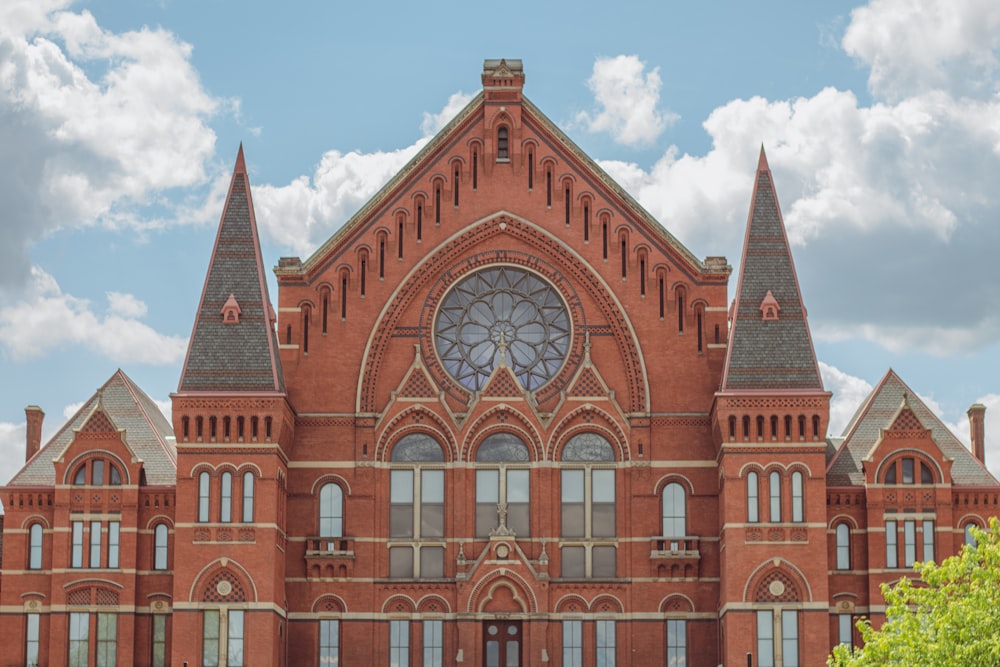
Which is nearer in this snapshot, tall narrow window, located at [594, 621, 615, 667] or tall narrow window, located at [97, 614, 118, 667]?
tall narrow window, located at [97, 614, 118, 667]

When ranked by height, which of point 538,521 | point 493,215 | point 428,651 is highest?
point 493,215

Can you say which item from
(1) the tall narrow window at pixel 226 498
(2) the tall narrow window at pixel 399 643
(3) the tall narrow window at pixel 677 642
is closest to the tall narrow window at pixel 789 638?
(3) the tall narrow window at pixel 677 642

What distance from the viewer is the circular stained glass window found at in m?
73.2

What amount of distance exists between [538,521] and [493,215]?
11909 mm

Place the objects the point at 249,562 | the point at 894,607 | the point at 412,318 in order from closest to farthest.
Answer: the point at 894,607
the point at 249,562
the point at 412,318

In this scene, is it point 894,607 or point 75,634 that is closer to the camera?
point 894,607

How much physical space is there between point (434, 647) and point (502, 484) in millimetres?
6555

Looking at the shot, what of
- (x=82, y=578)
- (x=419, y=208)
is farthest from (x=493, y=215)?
(x=82, y=578)

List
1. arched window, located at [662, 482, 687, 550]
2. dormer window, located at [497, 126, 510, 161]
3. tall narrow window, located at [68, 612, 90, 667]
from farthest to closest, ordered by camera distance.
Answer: dormer window, located at [497, 126, 510, 161] → arched window, located at [662, 482, 687, 550] → tall narrow window, located at [68, 612, 90, 667]

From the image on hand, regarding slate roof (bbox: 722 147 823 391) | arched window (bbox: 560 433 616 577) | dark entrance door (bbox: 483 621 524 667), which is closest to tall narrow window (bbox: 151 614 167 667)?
dark entrance door (bbox: 483 621 524 667)

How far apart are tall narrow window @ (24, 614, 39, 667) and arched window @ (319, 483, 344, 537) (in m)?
11.0

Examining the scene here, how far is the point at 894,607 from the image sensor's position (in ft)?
186

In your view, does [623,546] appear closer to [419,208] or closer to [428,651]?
[428,651]

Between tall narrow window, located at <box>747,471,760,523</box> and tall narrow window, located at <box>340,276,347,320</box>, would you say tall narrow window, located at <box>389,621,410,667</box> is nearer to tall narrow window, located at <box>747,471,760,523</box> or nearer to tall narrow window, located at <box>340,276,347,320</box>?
tall narrow window, located at <box>340,276,347,320</box>
